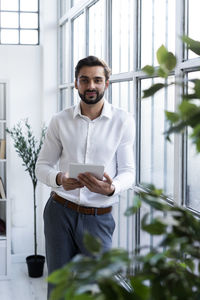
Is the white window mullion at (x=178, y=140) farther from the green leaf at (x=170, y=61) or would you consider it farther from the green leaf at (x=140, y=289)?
the green leaf at (x=140, y=289)

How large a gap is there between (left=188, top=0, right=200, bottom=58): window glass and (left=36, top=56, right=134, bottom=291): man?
576 mm

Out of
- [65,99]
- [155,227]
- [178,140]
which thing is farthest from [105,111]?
[65,99]

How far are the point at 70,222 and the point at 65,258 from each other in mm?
213

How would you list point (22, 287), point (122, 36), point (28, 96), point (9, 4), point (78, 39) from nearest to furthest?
point (122, 36) < point (22, 287) < point (78, 39) < point (28, 96) < point (9, 4)

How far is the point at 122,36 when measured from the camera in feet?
11.2

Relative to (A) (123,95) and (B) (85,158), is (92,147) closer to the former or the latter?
(B) (85,158)

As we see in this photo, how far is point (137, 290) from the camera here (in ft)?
2.28

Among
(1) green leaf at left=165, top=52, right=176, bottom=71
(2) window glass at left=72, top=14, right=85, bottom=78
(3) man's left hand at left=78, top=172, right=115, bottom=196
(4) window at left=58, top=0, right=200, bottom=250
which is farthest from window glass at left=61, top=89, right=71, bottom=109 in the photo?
(1) green leaf at left=165, top=52, right=176, bottom=71

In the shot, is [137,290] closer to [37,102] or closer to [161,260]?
[161,260]

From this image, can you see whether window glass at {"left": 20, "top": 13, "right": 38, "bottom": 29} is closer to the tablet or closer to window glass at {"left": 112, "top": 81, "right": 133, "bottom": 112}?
window glass at {"left": 112, "top": 81, "right": 133, "bottom": 112}

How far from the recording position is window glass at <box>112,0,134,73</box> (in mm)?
3260

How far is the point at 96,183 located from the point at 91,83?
59cm

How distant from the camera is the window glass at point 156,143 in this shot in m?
2.66

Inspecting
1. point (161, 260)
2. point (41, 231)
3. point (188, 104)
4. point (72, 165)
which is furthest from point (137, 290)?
point (41, 231)
